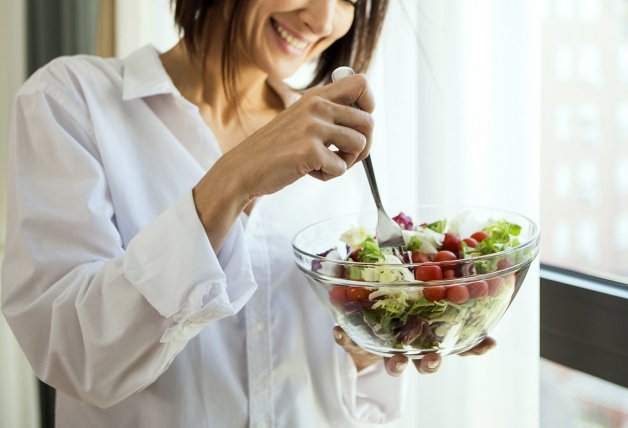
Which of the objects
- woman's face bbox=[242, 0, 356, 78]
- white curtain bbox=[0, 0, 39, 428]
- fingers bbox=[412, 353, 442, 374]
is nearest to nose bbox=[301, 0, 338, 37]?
woman's face bbox=[242, 0, 356, 78]

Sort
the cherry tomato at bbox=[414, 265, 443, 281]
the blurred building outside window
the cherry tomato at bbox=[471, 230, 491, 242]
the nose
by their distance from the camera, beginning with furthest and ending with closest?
the blurred building outside window
the nose
the cherry tomato at bbox=[471, 230, 491, 242]
the cherry tomato at bbox=[414, 265, 443, 281]

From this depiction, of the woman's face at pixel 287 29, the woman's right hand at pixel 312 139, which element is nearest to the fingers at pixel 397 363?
the woman's right hand at pixel 312 139

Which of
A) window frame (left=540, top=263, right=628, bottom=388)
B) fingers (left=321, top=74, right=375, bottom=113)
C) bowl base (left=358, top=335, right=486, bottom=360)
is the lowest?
window frame (left=540, top=263, right=628, bottom=388)

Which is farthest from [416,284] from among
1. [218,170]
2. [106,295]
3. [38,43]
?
[38,43]

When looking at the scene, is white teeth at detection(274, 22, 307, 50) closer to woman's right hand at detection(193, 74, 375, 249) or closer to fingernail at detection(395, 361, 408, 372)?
woman's right hand at detection(193, 74, 375, 249)

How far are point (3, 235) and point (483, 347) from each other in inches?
50.8

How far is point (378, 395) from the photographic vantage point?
46.8 inches

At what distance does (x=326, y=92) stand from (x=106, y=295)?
343 mm

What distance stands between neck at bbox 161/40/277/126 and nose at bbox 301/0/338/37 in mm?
154

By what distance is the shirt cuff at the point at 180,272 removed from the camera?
805 mm

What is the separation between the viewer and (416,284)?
75 cm

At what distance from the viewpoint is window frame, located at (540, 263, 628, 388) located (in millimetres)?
1083

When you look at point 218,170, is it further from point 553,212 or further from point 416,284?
point 553,212

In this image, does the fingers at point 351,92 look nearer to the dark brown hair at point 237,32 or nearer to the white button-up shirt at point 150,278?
the white button-up shirt at point 150,278
